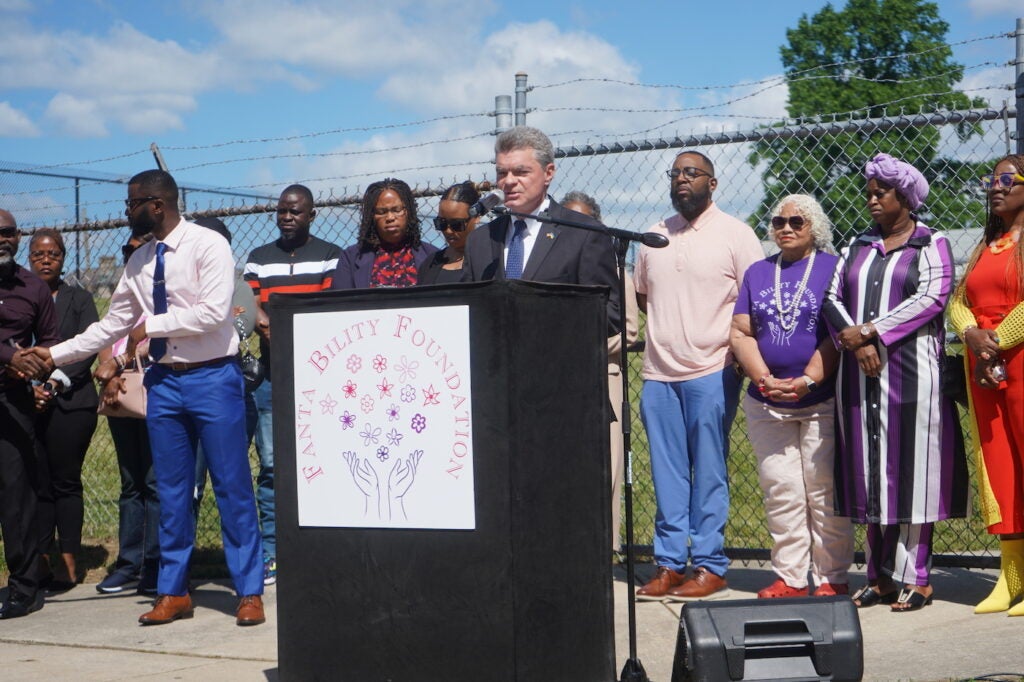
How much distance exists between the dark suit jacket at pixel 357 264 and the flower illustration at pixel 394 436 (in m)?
2.37

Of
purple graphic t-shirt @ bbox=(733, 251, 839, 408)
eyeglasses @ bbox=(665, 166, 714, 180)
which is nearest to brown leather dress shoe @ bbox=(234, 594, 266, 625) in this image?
purple graphic t-shirt @ bbox=(733, 251, 839, 408)

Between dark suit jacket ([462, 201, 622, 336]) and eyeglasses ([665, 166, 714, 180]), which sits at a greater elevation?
eyeglasses ([665, 166, 714, 180])

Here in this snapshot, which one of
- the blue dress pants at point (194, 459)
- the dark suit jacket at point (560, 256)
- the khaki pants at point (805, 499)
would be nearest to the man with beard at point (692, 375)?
the khaki pants at point (805, 499)

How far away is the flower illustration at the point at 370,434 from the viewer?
170 inches

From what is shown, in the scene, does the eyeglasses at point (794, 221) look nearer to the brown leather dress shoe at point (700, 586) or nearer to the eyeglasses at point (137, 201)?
the brown leather dress shoe at point (700, 586)

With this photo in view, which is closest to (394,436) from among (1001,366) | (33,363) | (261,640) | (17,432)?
(261,640)

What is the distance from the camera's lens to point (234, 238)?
9039mm

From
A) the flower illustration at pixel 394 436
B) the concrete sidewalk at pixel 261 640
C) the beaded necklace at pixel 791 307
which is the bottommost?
the concrete sidewalk at pixel 261 640

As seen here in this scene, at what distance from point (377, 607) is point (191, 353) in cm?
Result: 252

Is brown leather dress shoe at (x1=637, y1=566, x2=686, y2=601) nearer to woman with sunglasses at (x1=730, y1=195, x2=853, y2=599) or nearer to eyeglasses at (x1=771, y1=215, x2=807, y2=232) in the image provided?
woman with sunglasses at (x1=730, y1=195, x2=853, y2=599)

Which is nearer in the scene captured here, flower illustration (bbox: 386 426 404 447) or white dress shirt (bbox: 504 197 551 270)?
flower illustration (bbox: 386 426 404 447)

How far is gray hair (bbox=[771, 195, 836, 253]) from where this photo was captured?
6.36 m

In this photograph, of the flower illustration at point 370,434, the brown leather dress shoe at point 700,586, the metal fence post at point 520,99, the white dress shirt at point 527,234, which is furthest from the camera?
the metal fence post at point 520,99

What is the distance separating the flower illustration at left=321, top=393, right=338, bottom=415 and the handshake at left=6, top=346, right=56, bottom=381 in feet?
9.85
